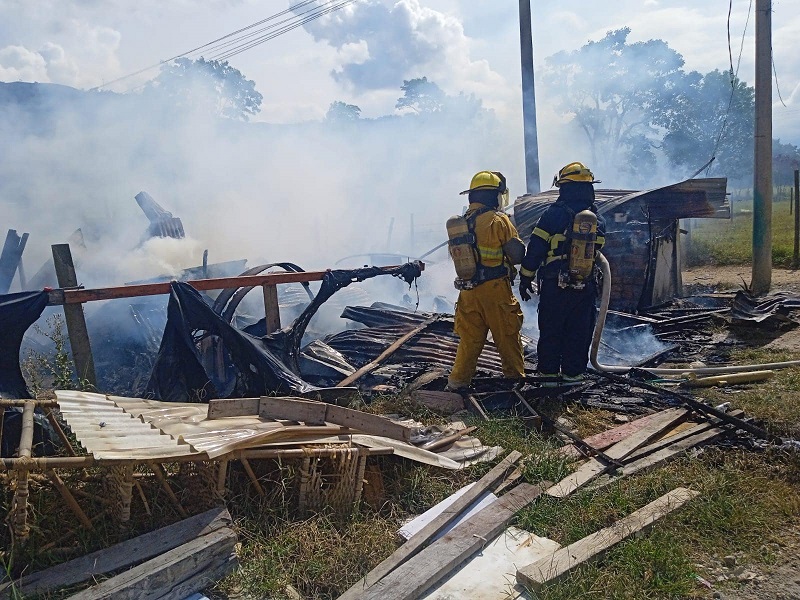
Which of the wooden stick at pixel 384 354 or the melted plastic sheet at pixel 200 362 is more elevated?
the melted plastic sheet at pixel 200 362

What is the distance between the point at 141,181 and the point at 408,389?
45.1ft

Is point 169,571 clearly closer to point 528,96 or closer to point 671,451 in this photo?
point 671,451

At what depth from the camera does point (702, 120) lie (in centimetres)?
3281

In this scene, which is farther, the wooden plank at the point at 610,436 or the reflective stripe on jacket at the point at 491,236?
the reflective stripe on jacket at the point at 491,236

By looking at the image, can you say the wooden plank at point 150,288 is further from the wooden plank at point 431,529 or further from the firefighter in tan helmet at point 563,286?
the wooden plank at point 431,529

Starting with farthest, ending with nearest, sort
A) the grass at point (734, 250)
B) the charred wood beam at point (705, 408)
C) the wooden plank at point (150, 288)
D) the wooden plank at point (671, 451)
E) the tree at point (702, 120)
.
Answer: the tree at point (702, 120), the grass at point (734, 250), the wooden plank at point (150, 288), the charred wood beam at point (705, 408), the wooden plank at point (671, 451)

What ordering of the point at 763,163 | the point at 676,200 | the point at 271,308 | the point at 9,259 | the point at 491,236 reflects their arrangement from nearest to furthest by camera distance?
the point at 491,236 → the point at 271,308 → the point at 9,259 → the point at 676,200 → the point at 763,163

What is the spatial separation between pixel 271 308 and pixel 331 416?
203 cm

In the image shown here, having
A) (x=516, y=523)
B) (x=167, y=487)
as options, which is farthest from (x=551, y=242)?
(x=167, y=487)

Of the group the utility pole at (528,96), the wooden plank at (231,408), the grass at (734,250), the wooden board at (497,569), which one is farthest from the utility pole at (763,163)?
the wooden plank at (231,408)

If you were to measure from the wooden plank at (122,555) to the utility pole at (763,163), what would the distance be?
397 inches

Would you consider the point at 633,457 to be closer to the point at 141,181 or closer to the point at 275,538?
the point at 275,538

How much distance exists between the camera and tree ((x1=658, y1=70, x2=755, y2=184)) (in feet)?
105

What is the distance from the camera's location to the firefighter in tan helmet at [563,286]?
553 centimetres
